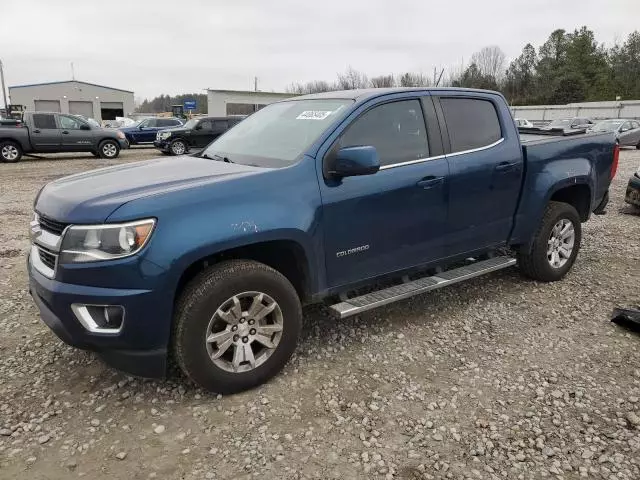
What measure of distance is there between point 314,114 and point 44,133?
1531 cm

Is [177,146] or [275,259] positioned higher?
[177,146]

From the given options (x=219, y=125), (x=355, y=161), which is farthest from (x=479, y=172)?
(x=219, y=125)

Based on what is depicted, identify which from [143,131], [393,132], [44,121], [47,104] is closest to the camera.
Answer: [393,132]

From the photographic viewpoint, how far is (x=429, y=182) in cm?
374

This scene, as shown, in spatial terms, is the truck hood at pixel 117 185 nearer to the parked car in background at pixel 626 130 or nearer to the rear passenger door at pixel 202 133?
the rear passenger door at pixel 202 133

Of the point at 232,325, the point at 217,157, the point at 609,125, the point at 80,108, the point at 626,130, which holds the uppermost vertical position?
the point at 80,108

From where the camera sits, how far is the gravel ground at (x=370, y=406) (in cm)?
254

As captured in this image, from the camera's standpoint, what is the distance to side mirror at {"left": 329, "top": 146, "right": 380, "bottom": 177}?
3.14 metres

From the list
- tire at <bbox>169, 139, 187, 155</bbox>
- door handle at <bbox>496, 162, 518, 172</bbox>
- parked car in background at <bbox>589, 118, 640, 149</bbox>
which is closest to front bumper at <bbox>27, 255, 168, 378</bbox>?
door handle at <bbox>496, 162, 518, 172</bbox>

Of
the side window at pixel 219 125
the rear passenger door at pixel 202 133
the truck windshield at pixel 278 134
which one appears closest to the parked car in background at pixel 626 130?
the side window at pixel 219 125

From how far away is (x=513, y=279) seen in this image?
17.0 ft

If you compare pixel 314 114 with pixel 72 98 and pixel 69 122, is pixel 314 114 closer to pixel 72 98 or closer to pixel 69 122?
pixel 69 122

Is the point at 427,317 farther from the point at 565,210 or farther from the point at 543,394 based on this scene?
the point at 565,210

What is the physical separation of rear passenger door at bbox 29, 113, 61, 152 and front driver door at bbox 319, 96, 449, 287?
15.6 m
